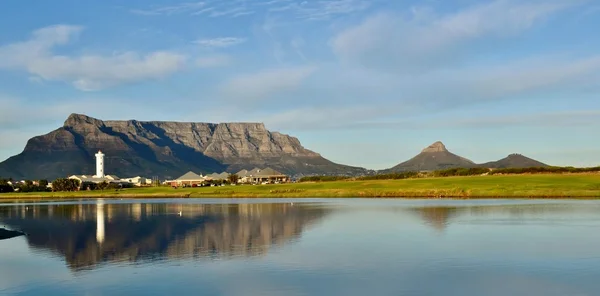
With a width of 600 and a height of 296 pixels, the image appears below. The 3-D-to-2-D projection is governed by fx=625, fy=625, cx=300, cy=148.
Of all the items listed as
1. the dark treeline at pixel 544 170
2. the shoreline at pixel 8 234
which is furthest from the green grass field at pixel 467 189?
the shoreline at pixel 8 234

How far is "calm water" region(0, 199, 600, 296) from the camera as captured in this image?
25.2 m

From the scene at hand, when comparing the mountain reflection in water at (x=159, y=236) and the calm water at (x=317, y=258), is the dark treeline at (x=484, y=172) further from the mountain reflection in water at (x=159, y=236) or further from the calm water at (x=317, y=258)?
the mountain reflection in water at (x=159, y=236)

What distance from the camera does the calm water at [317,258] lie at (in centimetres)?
2519

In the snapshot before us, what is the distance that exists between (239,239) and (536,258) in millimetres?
19499

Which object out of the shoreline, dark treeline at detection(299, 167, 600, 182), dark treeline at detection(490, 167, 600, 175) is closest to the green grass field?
dark treeline at detection(490, 167, 600, 175)

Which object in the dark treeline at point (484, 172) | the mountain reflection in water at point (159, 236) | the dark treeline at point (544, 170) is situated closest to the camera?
the mountain reflection in water at point (159, 236)

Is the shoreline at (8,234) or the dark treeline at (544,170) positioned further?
the dark treeline at (544,170)

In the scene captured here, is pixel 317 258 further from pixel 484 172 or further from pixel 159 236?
pixel 484 172

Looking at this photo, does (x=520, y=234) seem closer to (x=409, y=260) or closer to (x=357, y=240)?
(x=357, y=240)

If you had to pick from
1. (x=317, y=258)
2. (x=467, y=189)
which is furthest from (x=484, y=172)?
(x=317, y=258)

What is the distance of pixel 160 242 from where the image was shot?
4200 cm

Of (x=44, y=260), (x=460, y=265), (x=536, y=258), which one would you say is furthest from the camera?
(x=44, y=260)

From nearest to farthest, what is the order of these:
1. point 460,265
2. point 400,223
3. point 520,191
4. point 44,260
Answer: point 460,265 < point 44,260 < point 400,223 < point 520,191

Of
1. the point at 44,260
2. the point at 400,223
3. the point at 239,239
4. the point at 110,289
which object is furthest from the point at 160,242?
the point at 400,223
